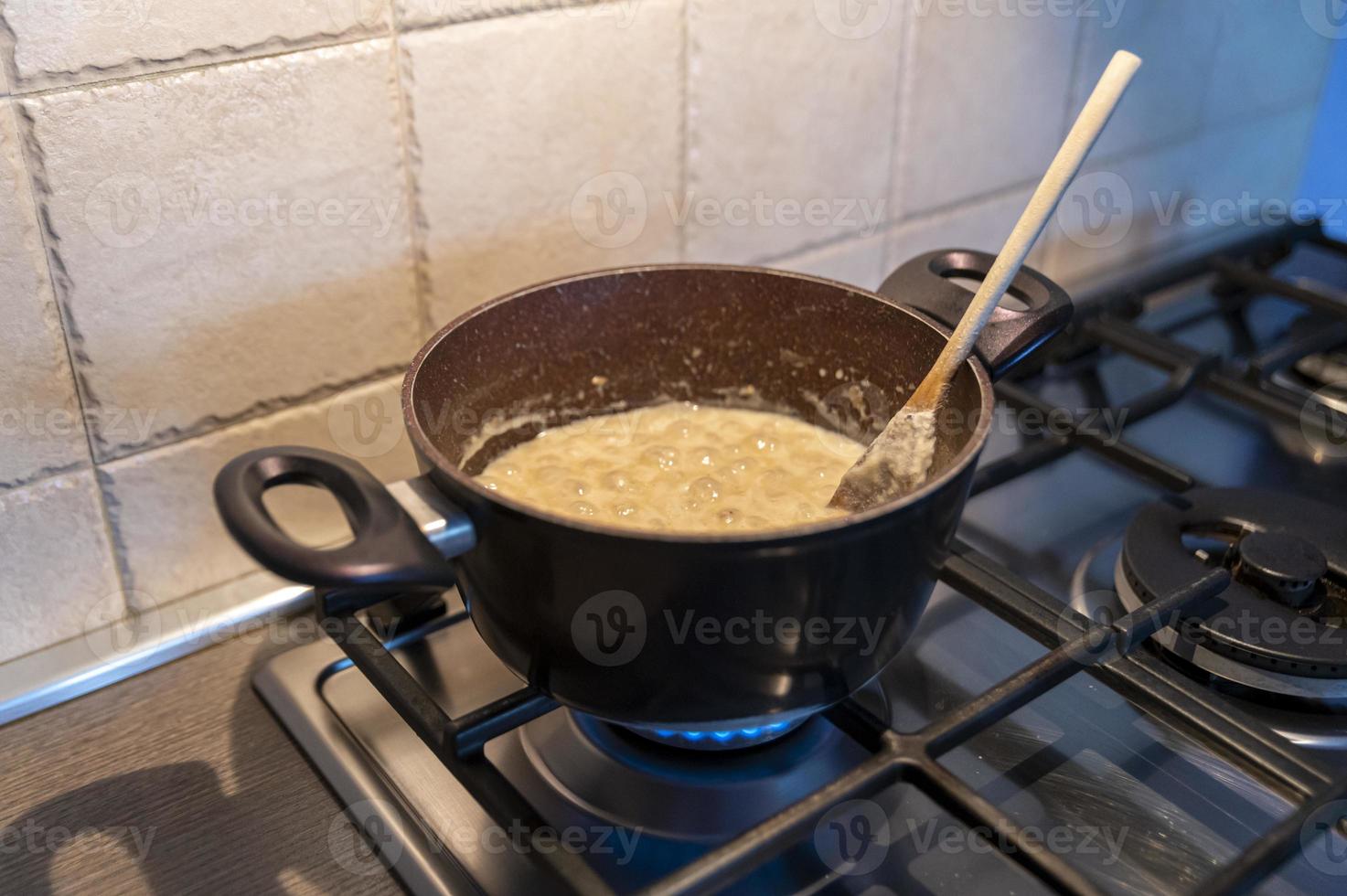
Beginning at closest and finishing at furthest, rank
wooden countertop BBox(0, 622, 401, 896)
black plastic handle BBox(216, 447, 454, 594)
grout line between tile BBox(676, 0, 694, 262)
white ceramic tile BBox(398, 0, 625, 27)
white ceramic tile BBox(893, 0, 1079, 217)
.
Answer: black plastic handle BBox(216, 447, 454, 594), wooden countertop BBox(0, 622, 401, 896), white ceramic tile BBox(398, 0, 625, 27), grout line between tile BBox(676, 0, 694, 262), white ceramic tile BBox(893, 0, 1079, 217)

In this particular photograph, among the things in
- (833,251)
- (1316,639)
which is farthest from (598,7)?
(1316,639)

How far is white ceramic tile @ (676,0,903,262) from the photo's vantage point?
30.0 inches

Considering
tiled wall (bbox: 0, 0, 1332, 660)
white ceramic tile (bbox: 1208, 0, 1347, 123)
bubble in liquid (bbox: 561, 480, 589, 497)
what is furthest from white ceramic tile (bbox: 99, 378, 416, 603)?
white ceramic tile (bbox: 1208, 0, 1347, 123)

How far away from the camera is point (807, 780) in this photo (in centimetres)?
56

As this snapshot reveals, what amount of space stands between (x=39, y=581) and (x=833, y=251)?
55 centimetres

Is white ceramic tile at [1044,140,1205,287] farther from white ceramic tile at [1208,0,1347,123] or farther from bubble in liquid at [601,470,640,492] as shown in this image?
bubble in liquid at [601,470,640,492]

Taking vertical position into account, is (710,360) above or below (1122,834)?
above

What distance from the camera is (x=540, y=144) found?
711 mm

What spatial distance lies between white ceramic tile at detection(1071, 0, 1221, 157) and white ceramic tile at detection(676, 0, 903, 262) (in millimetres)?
208

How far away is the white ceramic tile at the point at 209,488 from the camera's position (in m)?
0.64

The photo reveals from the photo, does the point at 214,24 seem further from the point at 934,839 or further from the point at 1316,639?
the point at 1316,639

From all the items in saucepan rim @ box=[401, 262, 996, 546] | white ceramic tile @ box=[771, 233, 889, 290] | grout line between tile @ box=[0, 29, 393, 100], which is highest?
grout line between tile @ box=[0, 29, 393, 100]

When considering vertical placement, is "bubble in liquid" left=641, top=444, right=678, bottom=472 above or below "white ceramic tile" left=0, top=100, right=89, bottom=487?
below

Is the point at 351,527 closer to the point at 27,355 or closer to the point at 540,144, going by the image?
the point at 27,355
